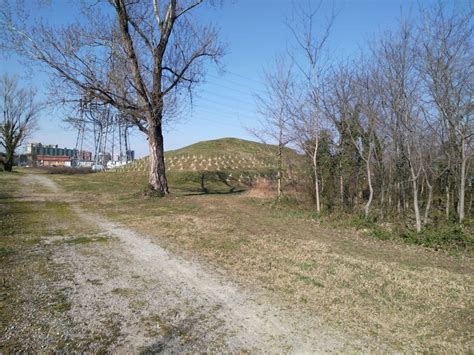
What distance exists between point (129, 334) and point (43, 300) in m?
1.36

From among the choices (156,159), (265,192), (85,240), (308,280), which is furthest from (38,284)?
(265,192)

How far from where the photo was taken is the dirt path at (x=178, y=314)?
308 centimetres

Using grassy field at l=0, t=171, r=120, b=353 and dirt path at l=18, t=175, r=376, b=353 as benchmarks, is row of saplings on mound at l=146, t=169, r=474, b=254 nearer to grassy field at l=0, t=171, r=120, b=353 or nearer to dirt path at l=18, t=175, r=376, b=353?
dirt path at l=18, t=175, r=376, b=353

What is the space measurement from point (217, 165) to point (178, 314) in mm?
26629

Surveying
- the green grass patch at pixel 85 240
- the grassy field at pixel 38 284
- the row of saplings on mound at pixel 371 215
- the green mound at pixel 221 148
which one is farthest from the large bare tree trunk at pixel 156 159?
the green mound at pixel 221 148

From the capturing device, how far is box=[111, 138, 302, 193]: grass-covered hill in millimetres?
25812

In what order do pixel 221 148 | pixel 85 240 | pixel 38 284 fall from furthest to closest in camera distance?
pixel 221 148 → pixel 85 240 → pixel 38 284

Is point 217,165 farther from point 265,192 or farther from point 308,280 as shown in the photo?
point 308,280

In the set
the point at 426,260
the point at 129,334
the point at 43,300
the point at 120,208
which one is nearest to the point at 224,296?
the point at 129,334

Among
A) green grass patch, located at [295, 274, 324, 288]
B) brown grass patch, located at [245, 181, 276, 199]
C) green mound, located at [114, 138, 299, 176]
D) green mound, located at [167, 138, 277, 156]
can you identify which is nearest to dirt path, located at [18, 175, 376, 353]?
green grass patch, located at [295, 274, 324, 288]

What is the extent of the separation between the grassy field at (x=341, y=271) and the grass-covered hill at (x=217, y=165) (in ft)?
40.0

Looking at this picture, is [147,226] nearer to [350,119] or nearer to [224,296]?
[224,296]

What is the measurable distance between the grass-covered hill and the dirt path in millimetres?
15860

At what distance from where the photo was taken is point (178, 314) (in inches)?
143
